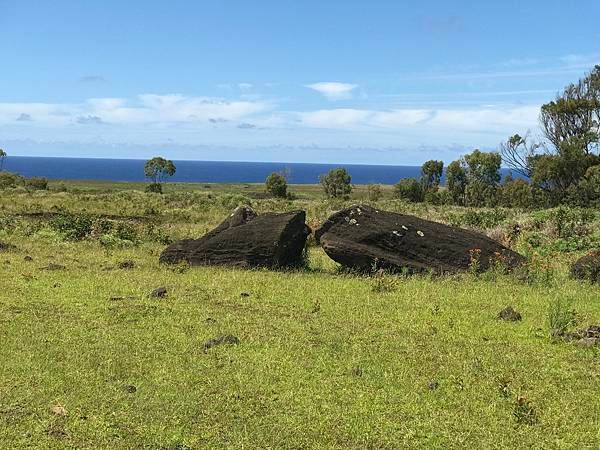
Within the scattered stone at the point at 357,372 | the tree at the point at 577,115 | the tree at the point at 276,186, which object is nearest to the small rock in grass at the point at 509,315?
the scattered stone at the point at 357,372

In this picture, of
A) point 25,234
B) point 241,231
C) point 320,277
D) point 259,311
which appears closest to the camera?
point 259,311

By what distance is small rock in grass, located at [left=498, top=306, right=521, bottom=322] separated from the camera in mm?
12621

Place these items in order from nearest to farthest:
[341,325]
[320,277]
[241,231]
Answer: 1. [341,325]
2. [320,277]
3. [241,231]

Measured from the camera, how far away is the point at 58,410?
7.45 metres

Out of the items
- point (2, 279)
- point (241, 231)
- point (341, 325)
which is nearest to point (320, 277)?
point (241, 231)

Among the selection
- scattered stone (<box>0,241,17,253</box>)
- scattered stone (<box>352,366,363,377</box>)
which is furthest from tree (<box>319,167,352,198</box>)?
scattered stone (<box>352,366,363,377</box>)

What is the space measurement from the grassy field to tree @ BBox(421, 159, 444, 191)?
101 m

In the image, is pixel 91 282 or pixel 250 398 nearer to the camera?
pixel 250 398

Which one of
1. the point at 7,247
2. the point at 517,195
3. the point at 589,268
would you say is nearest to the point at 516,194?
the point at 517,195

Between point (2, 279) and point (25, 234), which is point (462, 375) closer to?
point (2, 279)

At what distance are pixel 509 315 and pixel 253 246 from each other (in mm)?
9594

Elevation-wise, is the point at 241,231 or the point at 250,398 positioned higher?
the point at 241,231

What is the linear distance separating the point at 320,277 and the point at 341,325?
612cm

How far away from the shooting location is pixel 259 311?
43.1 ft
